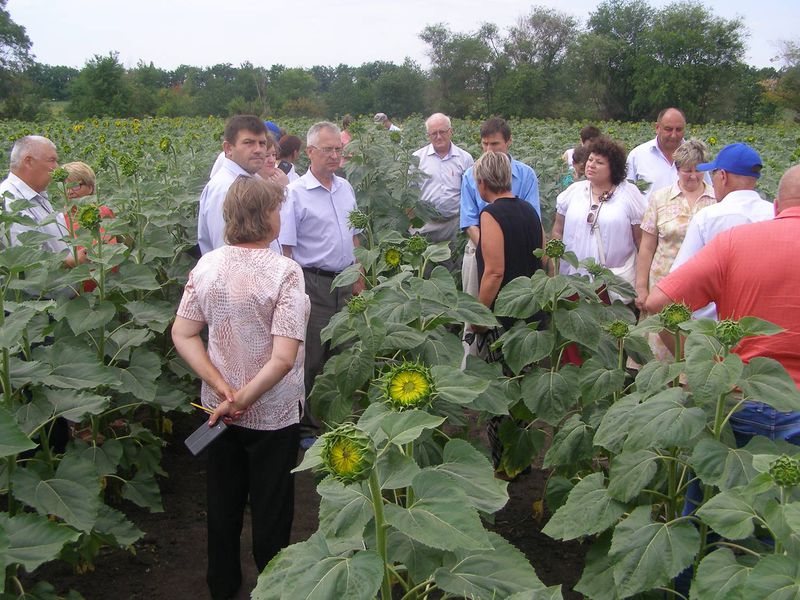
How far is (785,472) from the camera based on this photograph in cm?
162

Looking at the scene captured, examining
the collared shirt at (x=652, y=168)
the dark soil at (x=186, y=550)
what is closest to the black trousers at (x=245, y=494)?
the dark soil at (x=186, y=550)

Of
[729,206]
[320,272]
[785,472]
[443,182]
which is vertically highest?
[729,206]

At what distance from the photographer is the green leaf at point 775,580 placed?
1.46m

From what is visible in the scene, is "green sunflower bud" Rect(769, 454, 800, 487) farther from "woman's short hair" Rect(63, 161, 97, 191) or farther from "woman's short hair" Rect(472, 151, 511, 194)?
"woman's short hair" Rect(63, 161, 97, 191)

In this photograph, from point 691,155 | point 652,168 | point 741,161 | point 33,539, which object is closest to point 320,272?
point 691,155

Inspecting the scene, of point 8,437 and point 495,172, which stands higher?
point 495,172

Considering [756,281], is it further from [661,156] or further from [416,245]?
[661,156]

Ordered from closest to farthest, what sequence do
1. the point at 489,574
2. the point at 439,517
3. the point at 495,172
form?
the point at 439,517, the point at 489,574, the point at 495,172

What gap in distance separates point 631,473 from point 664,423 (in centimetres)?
27

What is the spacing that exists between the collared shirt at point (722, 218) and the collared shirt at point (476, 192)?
1792mm

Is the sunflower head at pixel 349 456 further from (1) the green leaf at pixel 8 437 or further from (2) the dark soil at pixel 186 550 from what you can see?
(2) the dark soil at pixel 186 550

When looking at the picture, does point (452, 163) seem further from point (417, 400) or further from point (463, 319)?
point (417, 400)

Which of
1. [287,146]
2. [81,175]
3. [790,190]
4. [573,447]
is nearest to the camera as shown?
[790,190]

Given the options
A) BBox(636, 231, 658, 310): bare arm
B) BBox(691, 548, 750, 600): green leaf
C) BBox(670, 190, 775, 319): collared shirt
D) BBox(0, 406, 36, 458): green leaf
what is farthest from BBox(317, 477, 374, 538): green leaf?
BBox(636, 231, 658, 310): bare arm
